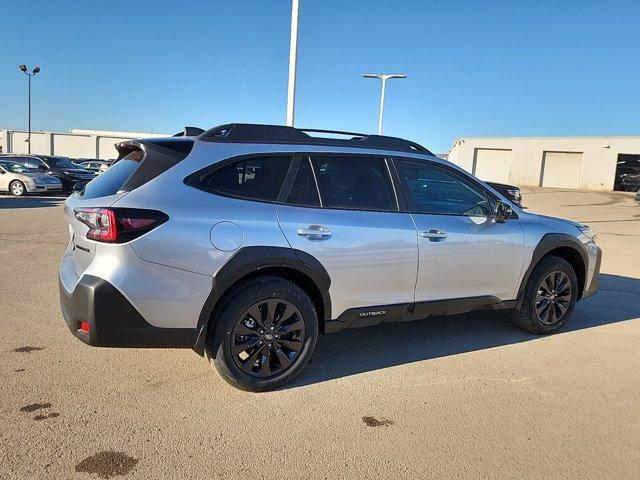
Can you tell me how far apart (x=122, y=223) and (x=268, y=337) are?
1.24 meters

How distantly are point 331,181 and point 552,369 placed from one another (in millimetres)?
2400

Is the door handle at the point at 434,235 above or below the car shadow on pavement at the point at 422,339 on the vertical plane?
above

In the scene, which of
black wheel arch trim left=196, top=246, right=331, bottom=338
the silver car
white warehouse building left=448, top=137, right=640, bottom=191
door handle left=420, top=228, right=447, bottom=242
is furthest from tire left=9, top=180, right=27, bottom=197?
white warehouse building left=448, top=137, right=640, bottom=191

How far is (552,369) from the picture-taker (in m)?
4.31

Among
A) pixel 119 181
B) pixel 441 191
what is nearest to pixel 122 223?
pixel 119 181

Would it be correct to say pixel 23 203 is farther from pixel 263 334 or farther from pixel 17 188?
pixel 263 334

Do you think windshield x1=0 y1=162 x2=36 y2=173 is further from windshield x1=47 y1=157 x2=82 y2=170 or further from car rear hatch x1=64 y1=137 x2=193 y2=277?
car rear hatch x1=64 y1=137 x2=193 y2=277

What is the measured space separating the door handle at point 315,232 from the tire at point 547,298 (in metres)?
2.34

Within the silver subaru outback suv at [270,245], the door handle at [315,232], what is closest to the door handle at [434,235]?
the silver subaru outback suv at [270,245]

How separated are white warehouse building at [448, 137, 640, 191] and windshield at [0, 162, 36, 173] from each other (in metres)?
41.0

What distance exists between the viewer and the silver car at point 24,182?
18703 millimetres

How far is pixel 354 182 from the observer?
4.05m

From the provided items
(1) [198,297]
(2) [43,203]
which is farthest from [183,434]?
(2) [43,203]

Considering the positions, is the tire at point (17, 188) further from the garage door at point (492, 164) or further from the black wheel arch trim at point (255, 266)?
the garage door at point (492, 164)
